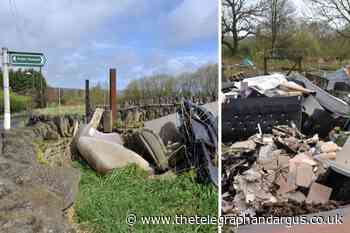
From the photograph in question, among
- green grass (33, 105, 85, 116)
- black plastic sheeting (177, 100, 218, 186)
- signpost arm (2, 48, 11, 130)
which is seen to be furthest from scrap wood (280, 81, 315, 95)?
green grass (33, 105, 85, 116)

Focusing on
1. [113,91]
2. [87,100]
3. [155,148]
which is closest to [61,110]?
[87,100]

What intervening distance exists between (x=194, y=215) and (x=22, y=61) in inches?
75.3

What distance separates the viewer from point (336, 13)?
81.7 inches

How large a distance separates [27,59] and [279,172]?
235cm

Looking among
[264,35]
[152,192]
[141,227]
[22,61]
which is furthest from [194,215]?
[22,61]

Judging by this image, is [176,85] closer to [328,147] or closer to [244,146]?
[244,146]

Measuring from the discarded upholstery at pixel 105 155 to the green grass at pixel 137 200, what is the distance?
0.34 feet

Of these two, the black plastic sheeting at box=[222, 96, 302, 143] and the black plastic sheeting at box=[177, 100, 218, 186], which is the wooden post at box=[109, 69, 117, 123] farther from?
the black plastic sheeting at box=[222, 96, 302, 143]

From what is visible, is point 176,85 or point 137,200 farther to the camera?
point 137,200

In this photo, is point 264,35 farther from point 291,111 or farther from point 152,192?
point 152,192

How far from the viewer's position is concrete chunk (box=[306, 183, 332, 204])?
203cm

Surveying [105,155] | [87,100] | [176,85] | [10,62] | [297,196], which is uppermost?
[10,62]

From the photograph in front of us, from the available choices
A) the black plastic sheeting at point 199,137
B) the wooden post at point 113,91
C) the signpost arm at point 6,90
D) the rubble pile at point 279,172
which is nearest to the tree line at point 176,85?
the wooden post at point 113,91

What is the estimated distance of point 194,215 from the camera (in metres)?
2.79
